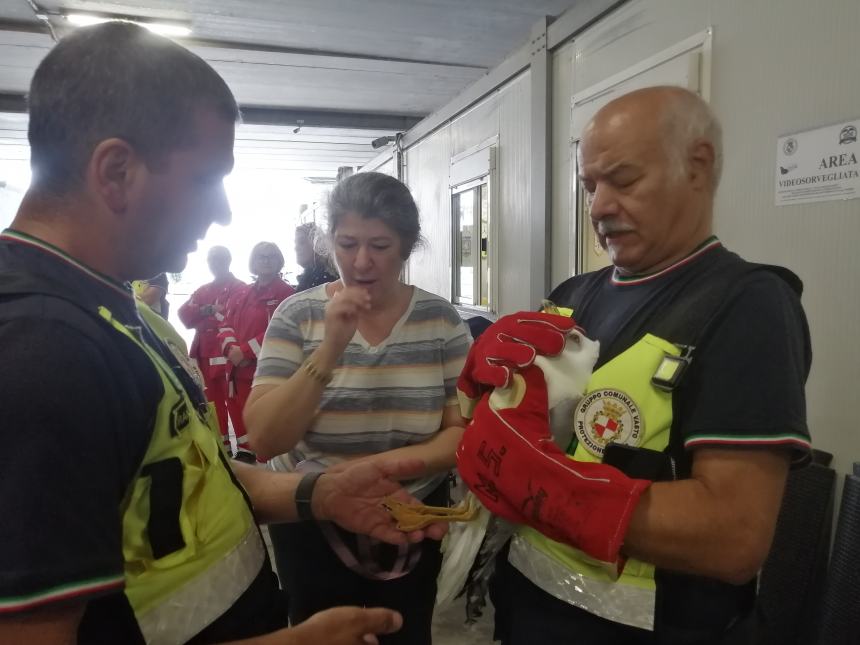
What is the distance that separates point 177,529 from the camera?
2.48ft

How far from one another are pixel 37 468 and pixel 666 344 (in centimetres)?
83

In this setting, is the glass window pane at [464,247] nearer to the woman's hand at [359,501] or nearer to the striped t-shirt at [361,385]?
the striped t-shirt at [361,385]

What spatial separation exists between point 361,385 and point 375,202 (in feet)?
1.67

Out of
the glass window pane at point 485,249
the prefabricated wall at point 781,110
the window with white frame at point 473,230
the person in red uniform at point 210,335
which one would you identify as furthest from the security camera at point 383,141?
the prefabricated wall at point 781,110

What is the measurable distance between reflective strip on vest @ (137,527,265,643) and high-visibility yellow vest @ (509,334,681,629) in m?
0.51

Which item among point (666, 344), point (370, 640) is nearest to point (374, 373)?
point (370, 640)

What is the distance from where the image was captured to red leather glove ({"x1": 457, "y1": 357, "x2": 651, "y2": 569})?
2.65 feet

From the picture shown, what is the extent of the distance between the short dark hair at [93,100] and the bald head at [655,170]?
72 cm

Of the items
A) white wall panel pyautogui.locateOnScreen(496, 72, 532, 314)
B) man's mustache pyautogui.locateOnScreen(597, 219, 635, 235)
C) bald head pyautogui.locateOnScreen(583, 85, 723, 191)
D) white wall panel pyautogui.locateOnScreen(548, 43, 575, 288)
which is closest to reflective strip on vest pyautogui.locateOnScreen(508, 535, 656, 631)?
man's mustache pyautogui.locateOnScreen(597, 219, 635, 235)

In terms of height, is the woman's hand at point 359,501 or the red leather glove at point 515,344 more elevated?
the red leather glove at point 515,344

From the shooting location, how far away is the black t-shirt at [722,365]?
2.57 feet

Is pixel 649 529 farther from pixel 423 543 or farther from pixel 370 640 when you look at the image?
pixel 423 543

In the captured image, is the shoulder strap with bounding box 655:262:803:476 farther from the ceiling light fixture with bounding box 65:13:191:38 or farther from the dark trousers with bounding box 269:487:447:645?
the ceiling light fixture with bounding box 65:13:191:38

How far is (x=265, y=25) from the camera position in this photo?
362 cm
